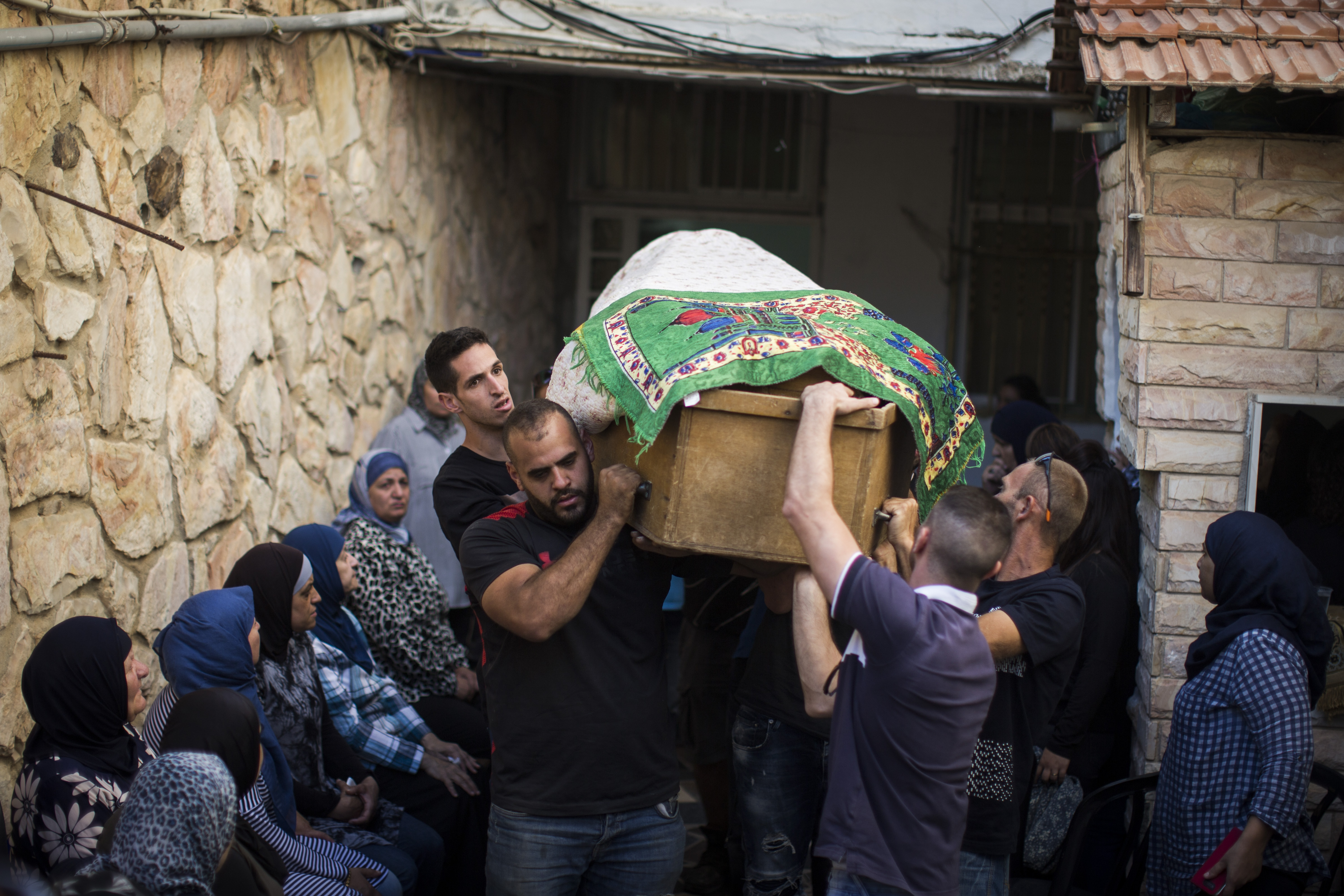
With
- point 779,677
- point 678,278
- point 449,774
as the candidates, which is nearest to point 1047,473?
point 779,677

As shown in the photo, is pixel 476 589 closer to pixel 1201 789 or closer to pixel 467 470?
pixel 467 470

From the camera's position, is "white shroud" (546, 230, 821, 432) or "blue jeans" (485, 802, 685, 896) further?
"white shroud" (546, 230, 821, 432)

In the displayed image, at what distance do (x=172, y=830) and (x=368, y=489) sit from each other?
2.51m

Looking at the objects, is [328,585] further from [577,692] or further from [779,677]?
[779,677]

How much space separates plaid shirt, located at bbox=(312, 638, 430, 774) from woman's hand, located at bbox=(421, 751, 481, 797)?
0.03m

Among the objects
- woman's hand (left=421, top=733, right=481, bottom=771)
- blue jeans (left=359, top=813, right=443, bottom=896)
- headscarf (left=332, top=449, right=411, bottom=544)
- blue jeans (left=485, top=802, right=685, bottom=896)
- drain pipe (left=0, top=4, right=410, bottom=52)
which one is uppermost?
drain pipe (left=0, top=4, right=410, bottom=52)

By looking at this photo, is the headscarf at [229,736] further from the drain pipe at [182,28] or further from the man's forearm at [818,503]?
the drain pipe at [182,28]

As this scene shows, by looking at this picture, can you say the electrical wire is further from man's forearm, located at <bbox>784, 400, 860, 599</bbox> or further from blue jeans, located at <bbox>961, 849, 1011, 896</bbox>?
blue jeans, located at <bbox>961, 849, 1011, 896</bbox>

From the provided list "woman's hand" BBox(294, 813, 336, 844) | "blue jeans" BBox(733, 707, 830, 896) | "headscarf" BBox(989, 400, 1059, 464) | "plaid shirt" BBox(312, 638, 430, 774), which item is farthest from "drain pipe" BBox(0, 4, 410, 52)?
"headscarf" BBox(989, 400, 1059, 464)

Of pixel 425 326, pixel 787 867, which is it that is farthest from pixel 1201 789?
pixel 425 326

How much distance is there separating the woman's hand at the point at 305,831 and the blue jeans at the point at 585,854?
0.73m

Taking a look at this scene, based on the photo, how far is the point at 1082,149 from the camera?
23.2 ft

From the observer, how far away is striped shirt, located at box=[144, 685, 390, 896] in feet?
9.46

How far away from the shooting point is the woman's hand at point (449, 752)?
12.6ft
